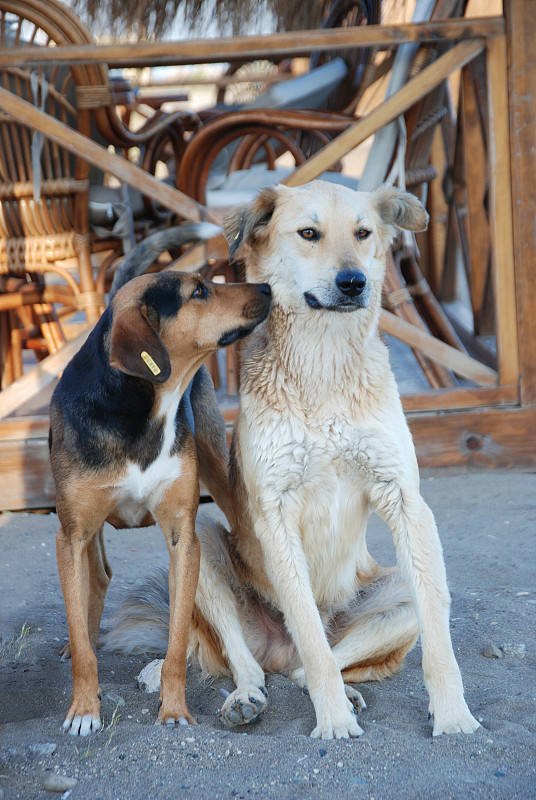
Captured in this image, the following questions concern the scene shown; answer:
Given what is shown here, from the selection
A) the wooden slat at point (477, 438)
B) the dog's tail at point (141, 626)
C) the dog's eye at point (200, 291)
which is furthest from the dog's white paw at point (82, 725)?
the wooden slat at point (477, 438)

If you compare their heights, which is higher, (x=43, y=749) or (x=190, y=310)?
(x=190, y=310)

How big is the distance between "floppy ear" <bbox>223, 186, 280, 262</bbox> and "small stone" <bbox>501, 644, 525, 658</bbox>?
71.6 inches

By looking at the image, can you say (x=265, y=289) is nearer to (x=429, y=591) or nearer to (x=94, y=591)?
(x=429, y=591)

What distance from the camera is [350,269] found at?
2768mm

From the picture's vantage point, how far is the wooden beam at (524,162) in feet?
15.7

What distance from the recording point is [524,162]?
4.88 m

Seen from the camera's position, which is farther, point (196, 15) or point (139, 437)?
point (196, 15)

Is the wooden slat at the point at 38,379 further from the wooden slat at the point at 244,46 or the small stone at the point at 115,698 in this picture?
the small stone at the point at 115,698

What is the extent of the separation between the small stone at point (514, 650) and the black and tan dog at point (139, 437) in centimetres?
125

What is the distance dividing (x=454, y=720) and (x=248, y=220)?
6.11 feet

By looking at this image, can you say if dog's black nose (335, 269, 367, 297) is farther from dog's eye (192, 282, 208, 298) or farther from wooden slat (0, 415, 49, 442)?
wooden slat (0, 415, 49, 442)

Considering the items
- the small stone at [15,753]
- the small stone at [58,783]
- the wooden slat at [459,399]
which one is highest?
the wooden slat at [459,399]

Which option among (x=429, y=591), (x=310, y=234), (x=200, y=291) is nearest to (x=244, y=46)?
(x=310, y=234)

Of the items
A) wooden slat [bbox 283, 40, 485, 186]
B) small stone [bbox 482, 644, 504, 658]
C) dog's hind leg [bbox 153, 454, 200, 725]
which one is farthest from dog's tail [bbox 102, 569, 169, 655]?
wooden slat [bbox 283, 40, 485, 186]
